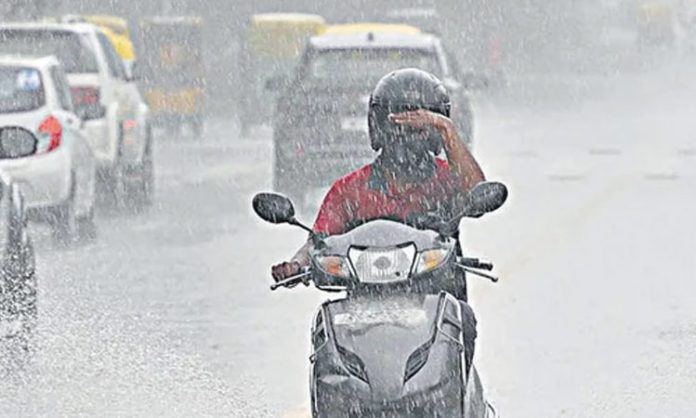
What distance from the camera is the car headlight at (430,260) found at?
6188 millimetres

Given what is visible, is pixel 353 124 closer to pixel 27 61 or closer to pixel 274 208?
pixel 27 61

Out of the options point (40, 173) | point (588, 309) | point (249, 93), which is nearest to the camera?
point (588, 309)

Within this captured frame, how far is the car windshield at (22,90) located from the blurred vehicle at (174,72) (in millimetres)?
16806

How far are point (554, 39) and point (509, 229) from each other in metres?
42.7

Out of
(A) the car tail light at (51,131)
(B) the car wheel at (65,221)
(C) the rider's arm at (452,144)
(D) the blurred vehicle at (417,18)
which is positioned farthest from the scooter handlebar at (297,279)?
(D) the blurred vehicle at (417,18)

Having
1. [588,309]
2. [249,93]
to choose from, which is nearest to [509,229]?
[588,309]

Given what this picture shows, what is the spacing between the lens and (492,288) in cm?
1429

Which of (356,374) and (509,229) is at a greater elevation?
(356,374)

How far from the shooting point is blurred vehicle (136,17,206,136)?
114 ft

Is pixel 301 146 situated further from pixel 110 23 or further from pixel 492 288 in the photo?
pixel 110 23

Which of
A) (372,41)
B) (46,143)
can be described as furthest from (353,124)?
(46,143)

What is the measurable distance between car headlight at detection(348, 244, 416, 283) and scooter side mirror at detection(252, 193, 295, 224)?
0.94ft

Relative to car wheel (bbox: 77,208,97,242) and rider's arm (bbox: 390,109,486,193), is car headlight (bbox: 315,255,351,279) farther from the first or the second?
car wheel (bbox: 77,208,97,242)

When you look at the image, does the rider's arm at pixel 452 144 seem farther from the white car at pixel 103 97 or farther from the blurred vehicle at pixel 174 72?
the blurred vehicle at pixel 174 72
